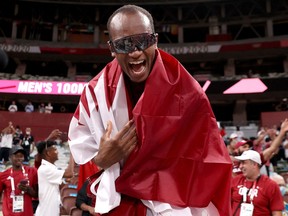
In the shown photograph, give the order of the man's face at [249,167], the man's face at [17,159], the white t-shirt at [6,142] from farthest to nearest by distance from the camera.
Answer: the white t-shirt at [6,142] → the man's face at [17,159] → the man's face at [249,167]

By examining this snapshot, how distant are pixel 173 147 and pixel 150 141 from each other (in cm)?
11

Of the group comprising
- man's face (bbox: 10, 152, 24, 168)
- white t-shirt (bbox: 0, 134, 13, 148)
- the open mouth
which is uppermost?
the open mouth

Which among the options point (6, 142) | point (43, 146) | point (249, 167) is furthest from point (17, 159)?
point (6, 142)

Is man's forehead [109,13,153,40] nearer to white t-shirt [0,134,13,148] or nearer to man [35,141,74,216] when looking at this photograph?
man [35,141,74,216]

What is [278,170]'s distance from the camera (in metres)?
10.3

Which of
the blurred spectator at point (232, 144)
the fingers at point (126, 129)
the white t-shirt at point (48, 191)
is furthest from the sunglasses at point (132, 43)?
the blurred spectator at point (232, 144)

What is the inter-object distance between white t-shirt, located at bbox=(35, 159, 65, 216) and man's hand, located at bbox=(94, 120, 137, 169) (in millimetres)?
3207

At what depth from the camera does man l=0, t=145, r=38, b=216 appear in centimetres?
436

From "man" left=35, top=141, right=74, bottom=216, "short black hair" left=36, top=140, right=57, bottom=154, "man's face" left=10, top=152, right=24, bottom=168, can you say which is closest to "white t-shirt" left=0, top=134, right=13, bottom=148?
"man's face" left=10, top=152, right=24, bottom=168

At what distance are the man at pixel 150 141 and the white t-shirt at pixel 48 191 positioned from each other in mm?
3089

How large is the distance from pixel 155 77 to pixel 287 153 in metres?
10.2

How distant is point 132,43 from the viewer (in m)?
1.42

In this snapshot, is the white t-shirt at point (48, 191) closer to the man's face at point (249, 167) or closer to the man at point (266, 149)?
the man's face at point (249, 167)

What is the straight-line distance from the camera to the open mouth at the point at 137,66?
1.44 meters
